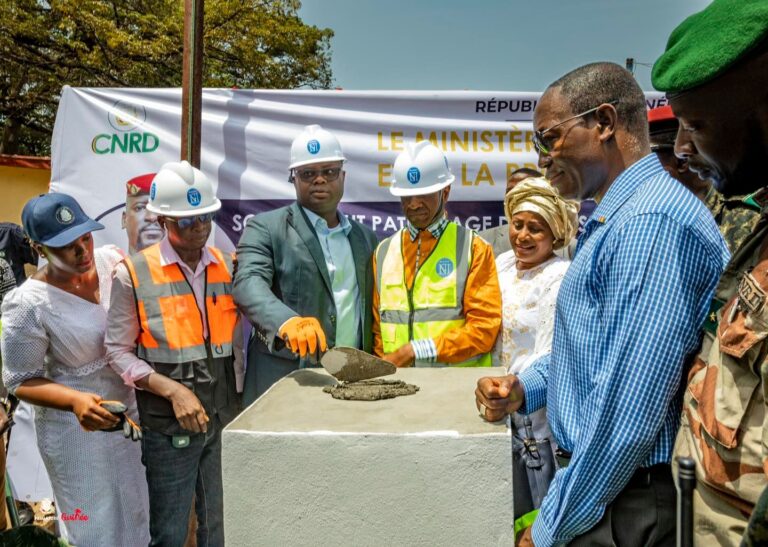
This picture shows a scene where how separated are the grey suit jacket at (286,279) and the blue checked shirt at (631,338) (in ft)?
5.68

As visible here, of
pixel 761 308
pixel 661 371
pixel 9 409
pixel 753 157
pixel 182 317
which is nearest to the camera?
pixel 761 308

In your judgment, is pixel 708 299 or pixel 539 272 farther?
pixel 539 272

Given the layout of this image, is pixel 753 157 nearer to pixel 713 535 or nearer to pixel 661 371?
pixel 661 371

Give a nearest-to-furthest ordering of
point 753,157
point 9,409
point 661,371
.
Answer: point 753,157
point 661,371
point 9,409

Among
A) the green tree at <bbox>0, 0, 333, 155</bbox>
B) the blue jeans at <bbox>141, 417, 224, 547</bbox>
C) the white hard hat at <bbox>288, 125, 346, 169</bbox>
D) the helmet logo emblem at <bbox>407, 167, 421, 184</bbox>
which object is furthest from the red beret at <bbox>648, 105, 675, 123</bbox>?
the green tree at <bbox>0, 0, 333, 155</bbox>

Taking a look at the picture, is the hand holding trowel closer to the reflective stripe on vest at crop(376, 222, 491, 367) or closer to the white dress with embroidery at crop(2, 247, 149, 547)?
the reflective stripe on vest at crop(376, 222, 491, 367)

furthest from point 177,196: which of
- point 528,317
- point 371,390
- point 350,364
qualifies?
point 528,317

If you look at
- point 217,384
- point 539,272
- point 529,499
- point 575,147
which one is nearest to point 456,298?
point 539,272

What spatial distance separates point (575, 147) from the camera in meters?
1.69

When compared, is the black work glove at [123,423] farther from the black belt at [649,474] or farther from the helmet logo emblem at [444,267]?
the black belt at [649,474]

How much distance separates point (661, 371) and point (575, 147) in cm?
62

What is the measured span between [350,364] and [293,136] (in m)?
2.84

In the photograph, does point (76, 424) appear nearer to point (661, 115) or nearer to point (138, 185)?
point (138, 185)

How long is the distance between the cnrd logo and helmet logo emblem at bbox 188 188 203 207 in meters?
1.77
